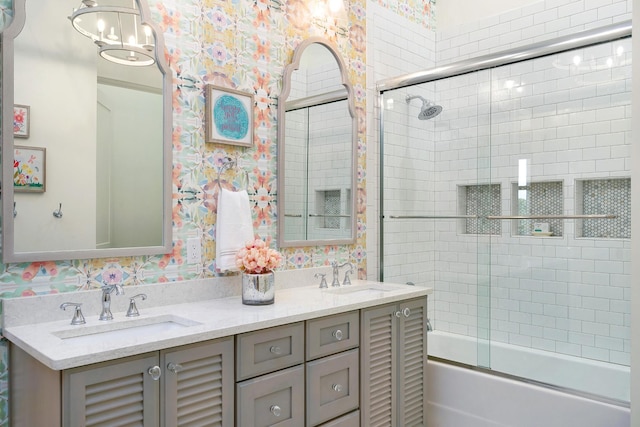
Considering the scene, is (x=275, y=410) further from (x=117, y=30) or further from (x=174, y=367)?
(x=117, y=30)

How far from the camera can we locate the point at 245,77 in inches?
100

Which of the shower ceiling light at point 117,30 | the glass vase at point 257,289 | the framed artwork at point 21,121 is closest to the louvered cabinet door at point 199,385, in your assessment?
the glass vase at point 257,289

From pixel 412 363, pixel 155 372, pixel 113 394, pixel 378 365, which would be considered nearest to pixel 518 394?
pixel 412 363

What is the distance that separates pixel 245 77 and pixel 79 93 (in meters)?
0.86

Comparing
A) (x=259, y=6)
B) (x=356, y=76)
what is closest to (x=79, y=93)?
(x=259, y=6)

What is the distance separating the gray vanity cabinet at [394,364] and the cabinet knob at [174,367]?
3.14 ft

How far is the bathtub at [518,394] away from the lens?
8.14 feet

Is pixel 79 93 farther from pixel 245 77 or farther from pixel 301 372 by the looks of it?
pixel 301 372

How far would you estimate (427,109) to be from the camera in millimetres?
3410

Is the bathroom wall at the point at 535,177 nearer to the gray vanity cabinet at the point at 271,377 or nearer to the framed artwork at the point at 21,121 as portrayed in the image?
the gray vanity cabinet at the point at 271,377

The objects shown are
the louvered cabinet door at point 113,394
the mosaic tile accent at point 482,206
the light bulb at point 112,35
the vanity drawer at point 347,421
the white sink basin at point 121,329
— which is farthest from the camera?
the mosaic tile accent at point 482,206

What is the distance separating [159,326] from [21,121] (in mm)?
923

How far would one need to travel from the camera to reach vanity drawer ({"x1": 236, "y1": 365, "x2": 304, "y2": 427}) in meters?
1.85

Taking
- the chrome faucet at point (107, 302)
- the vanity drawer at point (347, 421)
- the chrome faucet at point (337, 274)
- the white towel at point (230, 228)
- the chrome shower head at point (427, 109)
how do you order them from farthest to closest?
the chrome shower head at point (427, 109) < the chrome faucet at point (337, 274) < the white towel at point (230, 228) < the vanity drawer at point (347, 421) < the chrome faucet at point (107, 302)
